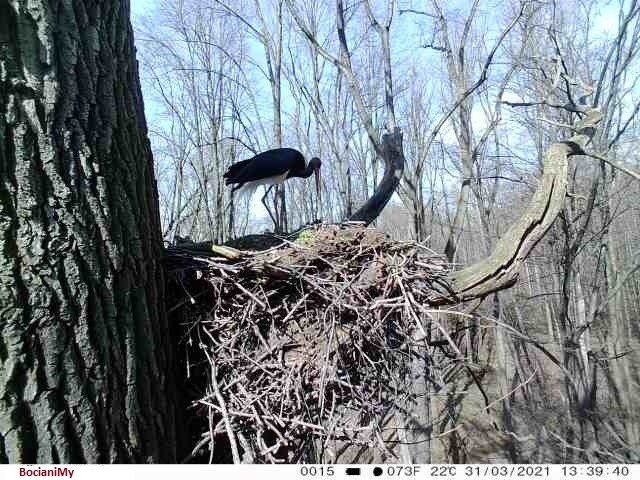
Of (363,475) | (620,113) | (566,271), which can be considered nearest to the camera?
(363,475)

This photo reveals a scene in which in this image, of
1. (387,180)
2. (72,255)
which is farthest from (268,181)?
(72,255)

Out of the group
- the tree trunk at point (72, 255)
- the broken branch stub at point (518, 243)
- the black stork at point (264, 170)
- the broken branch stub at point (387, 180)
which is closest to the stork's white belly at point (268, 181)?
the black stork at point (264, 170)

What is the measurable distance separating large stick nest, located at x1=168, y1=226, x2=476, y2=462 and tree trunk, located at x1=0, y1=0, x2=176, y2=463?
0.26m

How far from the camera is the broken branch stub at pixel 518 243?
1877 millimetres

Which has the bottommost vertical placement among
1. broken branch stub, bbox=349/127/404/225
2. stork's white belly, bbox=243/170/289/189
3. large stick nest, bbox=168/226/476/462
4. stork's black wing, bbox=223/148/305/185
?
large stick nest, bbox=168/226/476/462

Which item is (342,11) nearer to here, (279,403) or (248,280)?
(248,280)

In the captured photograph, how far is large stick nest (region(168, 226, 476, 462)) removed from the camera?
1459 millimetres

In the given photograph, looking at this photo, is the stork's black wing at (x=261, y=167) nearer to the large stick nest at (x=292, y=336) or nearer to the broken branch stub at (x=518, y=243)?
the large stick nest at (x=292, y=336)

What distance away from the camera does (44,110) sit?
1027mm

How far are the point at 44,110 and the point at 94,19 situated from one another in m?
0.34

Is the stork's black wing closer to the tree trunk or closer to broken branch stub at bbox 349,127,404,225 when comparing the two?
broken branch stub at bbox 349,127,404,225

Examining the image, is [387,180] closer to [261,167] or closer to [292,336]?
[261,167]


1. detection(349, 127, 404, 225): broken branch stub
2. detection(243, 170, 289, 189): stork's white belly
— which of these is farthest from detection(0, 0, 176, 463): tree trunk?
detection(243, 170, 289, 189): stork's white belly

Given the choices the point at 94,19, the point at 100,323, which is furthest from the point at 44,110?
the point at 100,323
